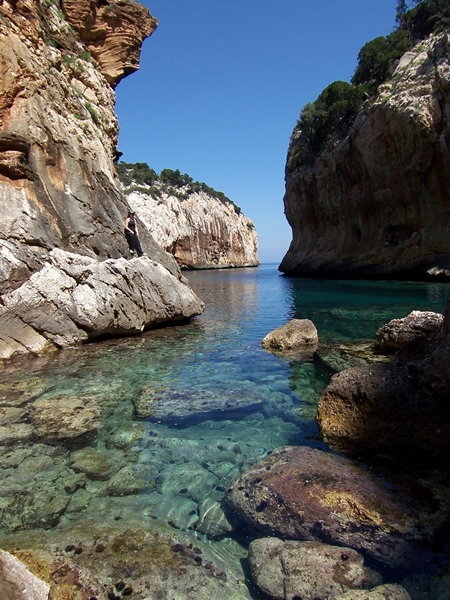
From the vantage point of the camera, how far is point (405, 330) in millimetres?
8305

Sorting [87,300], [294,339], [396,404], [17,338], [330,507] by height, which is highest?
[87,300]

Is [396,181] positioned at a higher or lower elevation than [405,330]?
higher

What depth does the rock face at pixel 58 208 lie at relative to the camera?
379 inches

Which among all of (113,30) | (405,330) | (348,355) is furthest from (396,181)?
(348,355)

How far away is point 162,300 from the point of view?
1284 cm

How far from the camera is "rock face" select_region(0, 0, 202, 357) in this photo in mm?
9617

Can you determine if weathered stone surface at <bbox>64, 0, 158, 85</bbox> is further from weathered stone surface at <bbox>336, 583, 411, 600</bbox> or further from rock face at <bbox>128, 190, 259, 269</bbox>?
rock face at <bbox>128, 190, 259, 269</bbox>

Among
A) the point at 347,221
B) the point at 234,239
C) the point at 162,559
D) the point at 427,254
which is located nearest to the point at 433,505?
the point at 162,559

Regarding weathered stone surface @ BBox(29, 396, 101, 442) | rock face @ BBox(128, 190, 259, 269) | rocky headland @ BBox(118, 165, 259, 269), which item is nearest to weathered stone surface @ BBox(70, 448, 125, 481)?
weathered stone surface @ BBox(29, 396, 101, 442)

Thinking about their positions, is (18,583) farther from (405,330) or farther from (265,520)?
(405,330)

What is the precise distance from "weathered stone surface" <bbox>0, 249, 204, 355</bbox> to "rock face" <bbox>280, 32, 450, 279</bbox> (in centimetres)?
2185

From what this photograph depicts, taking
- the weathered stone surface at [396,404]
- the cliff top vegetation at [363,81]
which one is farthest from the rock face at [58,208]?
the cliff top vegetation at [363,81]

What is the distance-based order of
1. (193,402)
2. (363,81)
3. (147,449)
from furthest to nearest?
(363,81) < (193,402) < (147,449)

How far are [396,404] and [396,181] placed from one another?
94.2ft
